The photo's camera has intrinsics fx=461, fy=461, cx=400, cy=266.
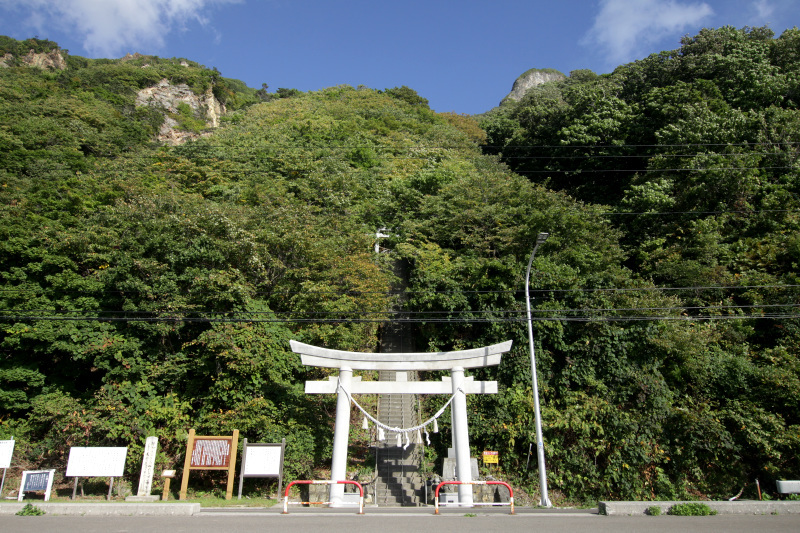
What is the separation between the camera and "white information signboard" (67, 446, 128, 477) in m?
11.9

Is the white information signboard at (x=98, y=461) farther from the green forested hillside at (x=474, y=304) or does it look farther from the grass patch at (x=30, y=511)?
the grass patch at (x=30, y=511)

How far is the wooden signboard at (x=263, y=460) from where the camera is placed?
12.4 m

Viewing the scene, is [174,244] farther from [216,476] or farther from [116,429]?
[216,476]

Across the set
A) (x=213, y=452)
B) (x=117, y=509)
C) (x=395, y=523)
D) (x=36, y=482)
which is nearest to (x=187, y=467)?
(x=213, y=452)

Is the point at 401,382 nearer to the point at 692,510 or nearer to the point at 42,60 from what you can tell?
the point at 692,510

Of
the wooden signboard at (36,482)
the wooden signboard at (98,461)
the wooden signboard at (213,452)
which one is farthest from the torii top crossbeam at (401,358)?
the wooden signboard at (36,482)

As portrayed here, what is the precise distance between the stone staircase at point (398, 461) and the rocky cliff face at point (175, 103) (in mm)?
45499

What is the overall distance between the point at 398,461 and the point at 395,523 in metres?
6.64

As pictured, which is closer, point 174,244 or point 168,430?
point 168,430

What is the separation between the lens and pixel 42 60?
65.8 metres

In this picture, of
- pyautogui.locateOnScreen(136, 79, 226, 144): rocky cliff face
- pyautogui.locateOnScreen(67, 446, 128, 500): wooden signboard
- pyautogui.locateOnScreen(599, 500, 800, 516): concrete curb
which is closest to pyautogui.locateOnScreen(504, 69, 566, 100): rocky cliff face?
pyautogui.locateOnScreen(136, 79, 226, 144): rocky cliff face

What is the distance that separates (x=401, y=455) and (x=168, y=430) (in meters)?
7.46

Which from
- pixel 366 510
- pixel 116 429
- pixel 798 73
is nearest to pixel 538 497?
pixel 366 510

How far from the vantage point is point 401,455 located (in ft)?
50.0
